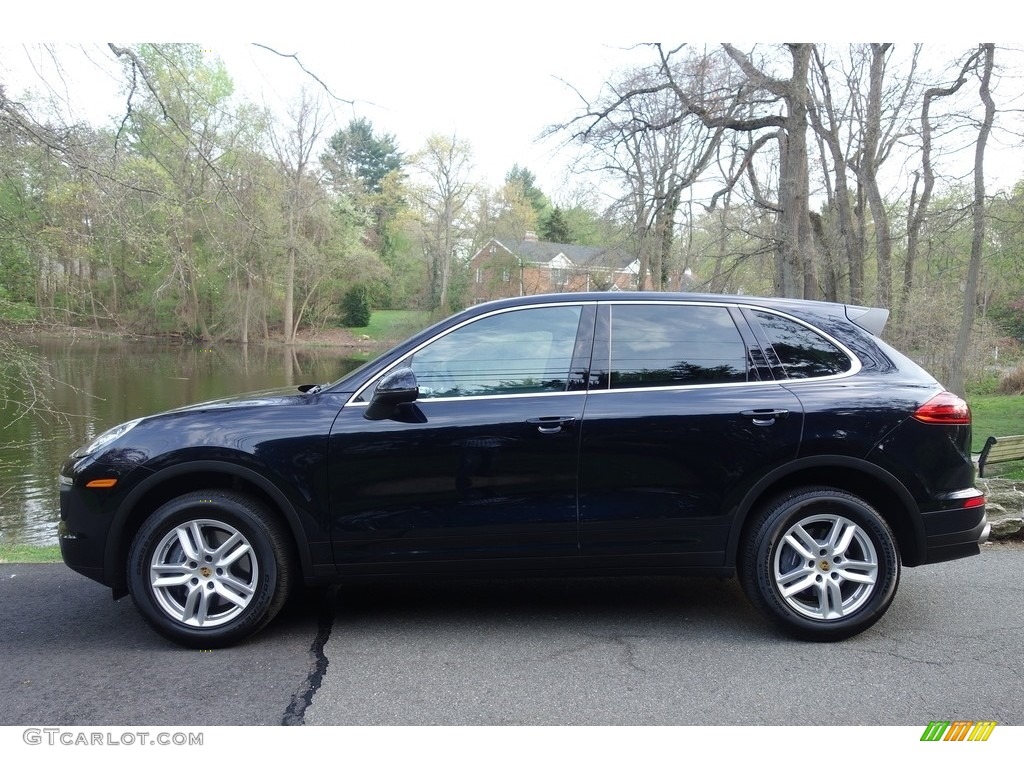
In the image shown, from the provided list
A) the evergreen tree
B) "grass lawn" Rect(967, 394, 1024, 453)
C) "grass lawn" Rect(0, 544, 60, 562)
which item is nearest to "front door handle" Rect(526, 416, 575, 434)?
"grass lawn" Rect(0, 544, 60, 562)

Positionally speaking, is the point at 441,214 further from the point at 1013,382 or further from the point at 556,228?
the point at 1013,382

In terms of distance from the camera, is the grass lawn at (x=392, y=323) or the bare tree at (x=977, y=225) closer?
the bare tree at (x=977, y=225)

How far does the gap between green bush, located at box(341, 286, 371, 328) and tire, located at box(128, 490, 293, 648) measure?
4538 centimetres

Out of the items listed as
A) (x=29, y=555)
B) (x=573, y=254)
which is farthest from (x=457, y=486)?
(x=573, y=254)

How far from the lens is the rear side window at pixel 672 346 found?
418 cm

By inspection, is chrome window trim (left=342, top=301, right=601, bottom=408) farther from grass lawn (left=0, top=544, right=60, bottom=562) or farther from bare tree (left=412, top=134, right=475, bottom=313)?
bare tree (left=412, top=134, right=475, bottom=313)

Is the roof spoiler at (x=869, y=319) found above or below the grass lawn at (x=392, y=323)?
below

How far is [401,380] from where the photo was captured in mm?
3973

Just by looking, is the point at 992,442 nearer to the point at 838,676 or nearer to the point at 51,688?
the point at 838,676

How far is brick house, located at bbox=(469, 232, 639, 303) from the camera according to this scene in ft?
62.8

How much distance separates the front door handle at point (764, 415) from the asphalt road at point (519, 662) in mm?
1129

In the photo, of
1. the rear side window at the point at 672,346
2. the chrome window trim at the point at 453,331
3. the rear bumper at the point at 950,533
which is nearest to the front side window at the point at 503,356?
the chrome window trim at the point at 453,331

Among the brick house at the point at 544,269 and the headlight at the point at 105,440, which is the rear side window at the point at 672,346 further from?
the brick house at the point at 544,269

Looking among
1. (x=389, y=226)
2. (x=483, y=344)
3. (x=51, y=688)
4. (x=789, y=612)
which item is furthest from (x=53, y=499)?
(x=389, y=226)
